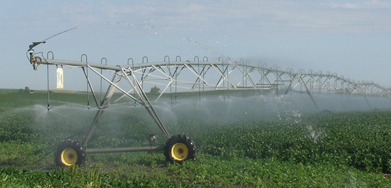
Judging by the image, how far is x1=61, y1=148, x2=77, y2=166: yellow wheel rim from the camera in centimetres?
1410

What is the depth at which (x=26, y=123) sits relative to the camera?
25.7 metres

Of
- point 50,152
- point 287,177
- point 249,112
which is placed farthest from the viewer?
point 249,112

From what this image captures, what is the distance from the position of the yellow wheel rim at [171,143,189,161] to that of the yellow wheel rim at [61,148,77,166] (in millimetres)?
2902

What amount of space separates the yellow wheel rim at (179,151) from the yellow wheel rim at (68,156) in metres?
2.90

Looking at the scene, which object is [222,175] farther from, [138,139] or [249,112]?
[249,112]

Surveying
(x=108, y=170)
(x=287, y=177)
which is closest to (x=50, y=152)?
(x=108, y=170)

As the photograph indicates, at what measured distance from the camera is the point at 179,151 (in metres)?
14.7

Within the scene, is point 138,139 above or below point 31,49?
below

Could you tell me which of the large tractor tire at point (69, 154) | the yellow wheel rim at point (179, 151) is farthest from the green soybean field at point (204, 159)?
the yellow wheel rim at point (179, 151)

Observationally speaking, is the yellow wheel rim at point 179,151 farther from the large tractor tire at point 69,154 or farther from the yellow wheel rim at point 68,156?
the yellow wheel rim at point 68,156

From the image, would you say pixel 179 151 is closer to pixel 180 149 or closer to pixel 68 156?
pixel 180 149

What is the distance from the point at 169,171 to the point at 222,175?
2.08 meters

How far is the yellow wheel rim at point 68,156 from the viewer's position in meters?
14.1

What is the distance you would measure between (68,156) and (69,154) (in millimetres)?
65
